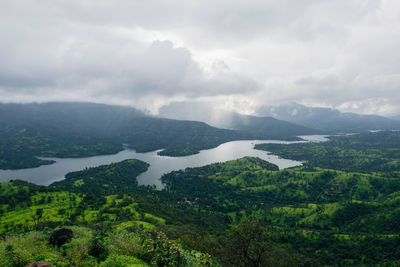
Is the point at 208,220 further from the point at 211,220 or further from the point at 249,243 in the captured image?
the point at 249,243

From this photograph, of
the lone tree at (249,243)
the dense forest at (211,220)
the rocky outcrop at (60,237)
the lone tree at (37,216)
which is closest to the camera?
the dense forest at (211,220)

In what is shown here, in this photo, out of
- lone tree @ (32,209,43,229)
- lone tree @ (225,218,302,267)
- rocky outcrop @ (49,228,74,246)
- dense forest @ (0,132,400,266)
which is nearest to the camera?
dense forest @ (0,132,400,266)

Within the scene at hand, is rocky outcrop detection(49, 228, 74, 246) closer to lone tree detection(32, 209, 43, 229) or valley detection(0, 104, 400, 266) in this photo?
valley detection(0, 104, 400, 266)

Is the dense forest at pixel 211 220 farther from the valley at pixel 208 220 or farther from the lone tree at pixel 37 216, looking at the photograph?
the lone tree at pixel 37 216

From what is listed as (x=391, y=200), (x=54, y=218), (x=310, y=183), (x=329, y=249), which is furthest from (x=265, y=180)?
(x=54, y=218)

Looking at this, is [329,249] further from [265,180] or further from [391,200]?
[265,180]

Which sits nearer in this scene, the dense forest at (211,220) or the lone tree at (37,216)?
the dense forest at (211,220)

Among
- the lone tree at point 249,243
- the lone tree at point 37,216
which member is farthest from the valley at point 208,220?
the lone tree at point 37,216

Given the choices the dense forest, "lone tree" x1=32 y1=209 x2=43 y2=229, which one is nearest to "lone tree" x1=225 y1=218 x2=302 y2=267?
the dense forest
